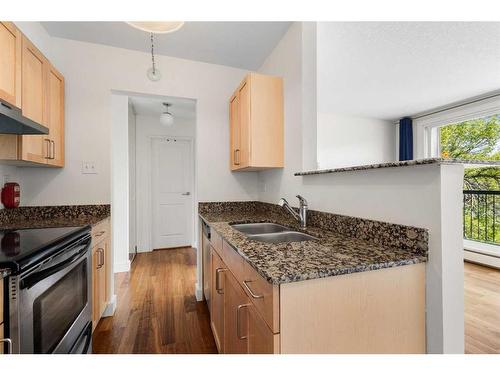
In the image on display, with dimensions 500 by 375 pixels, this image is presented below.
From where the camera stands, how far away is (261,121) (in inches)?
78.7

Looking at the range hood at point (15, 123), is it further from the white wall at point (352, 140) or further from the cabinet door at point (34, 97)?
the white wall at point (352, 140)

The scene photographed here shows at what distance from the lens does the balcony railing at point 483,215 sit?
3.32 m

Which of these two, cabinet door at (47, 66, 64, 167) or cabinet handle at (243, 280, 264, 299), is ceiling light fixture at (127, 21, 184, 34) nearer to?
cabinet door at (47, 66, 64, 167)

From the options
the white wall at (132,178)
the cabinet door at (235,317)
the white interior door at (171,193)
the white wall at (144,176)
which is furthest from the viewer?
the white interior door at (171,193)

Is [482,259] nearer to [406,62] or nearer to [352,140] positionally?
[352,140]

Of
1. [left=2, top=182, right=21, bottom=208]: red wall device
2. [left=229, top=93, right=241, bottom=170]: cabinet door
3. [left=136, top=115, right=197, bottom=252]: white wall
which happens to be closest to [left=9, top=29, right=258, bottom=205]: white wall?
[left=2, top=182, right=21, bottom=208]: red wall device

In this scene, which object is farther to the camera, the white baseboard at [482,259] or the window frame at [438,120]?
the window frame at [438,120]

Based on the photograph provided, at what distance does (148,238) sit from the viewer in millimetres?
4016

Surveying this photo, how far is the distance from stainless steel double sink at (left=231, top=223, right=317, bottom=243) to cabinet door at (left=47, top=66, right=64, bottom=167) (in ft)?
5.11

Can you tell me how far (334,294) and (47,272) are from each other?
1169 mm

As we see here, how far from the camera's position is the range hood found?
1129mm

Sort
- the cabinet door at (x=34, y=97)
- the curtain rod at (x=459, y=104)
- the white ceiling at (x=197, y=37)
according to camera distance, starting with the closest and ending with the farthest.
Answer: the cabinet door at (x=34, y=97) < the white ceiling at (x=197, y=37) < the curtain rod at (x=459, y=104)

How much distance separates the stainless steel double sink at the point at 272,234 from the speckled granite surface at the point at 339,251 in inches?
4.7

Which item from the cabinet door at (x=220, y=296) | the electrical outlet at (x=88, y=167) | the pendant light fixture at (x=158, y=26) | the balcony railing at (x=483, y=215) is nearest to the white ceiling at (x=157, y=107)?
the electrical outlet at (x=88, y=167)
